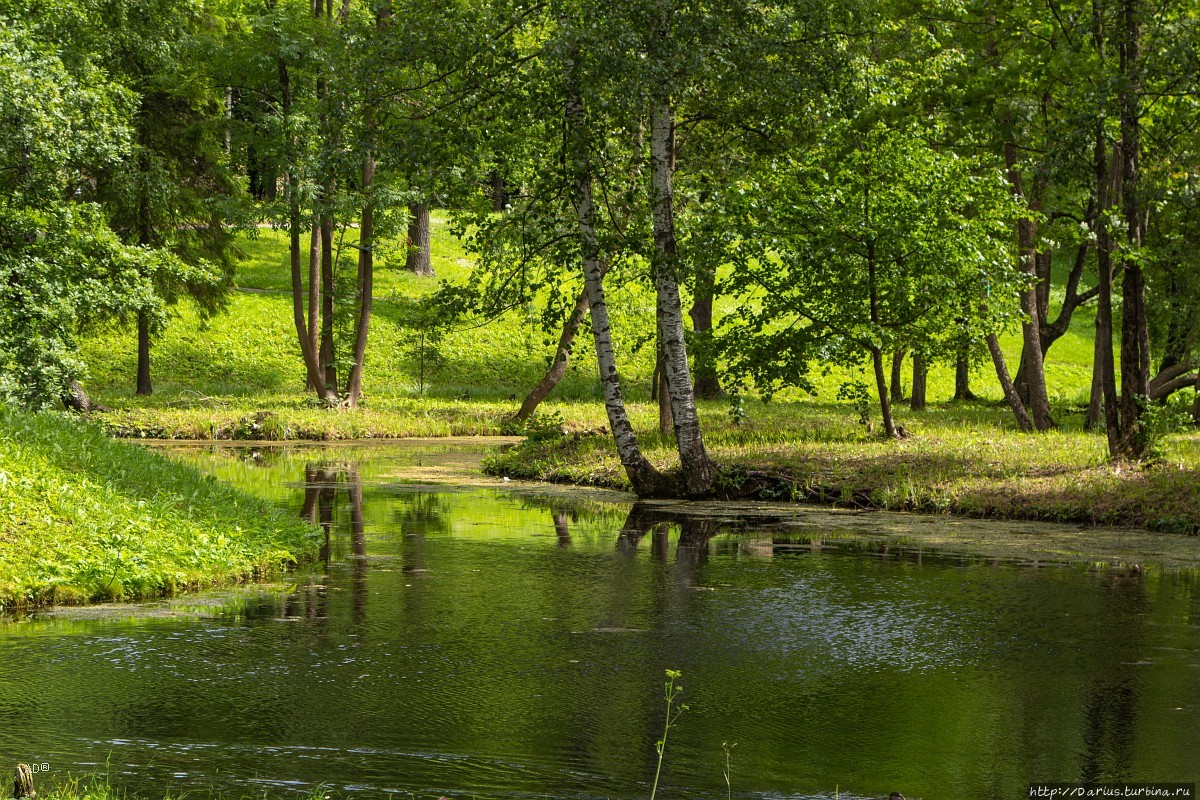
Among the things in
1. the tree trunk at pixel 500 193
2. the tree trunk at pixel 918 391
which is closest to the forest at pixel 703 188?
the tree trunk at pixel 500 193

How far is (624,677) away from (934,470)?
10.8 m

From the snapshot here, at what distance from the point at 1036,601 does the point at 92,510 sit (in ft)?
29.0

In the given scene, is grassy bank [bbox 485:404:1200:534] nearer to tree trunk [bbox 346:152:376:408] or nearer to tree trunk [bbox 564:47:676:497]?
tree trunk [bbox 564:47:676:497]

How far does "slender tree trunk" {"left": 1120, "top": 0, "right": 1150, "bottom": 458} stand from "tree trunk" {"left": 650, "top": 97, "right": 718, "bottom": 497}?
5974mm

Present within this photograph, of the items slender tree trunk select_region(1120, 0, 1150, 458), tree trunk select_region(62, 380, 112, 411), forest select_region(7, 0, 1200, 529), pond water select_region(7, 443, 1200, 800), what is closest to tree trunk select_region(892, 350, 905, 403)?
forest select_region(7, 0, 1200, 529)

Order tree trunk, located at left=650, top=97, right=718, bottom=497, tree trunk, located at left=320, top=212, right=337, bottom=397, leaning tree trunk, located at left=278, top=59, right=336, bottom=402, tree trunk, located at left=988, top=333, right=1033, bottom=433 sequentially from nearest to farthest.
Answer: tree trunk, located at left=650, top=97, right=718, bottom=497 < tree trunk, located at left=988, top=333, right=1033, bottom=433 < leaning tree trunk, located at left=278, top=59, right=336, bottom=402 < tree trunk, located at left=320, top=212, right=337, bottom=397

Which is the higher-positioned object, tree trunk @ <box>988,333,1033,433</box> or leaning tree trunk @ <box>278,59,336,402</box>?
leaning tree trunk @ <box>278,59,336,402</box>

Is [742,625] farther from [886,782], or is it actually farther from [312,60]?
[312,60]

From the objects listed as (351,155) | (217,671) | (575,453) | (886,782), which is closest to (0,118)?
(351,155)

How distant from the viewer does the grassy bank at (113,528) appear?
1066cm

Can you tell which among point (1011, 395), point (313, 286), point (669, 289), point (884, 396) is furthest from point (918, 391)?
point (669, 289)

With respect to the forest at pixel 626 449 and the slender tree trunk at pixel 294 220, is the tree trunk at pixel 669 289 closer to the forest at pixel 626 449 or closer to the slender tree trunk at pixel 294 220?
the forest at pixel 626 449

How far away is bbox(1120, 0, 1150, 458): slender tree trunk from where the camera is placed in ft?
53.3

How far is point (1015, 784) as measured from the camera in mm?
6195
